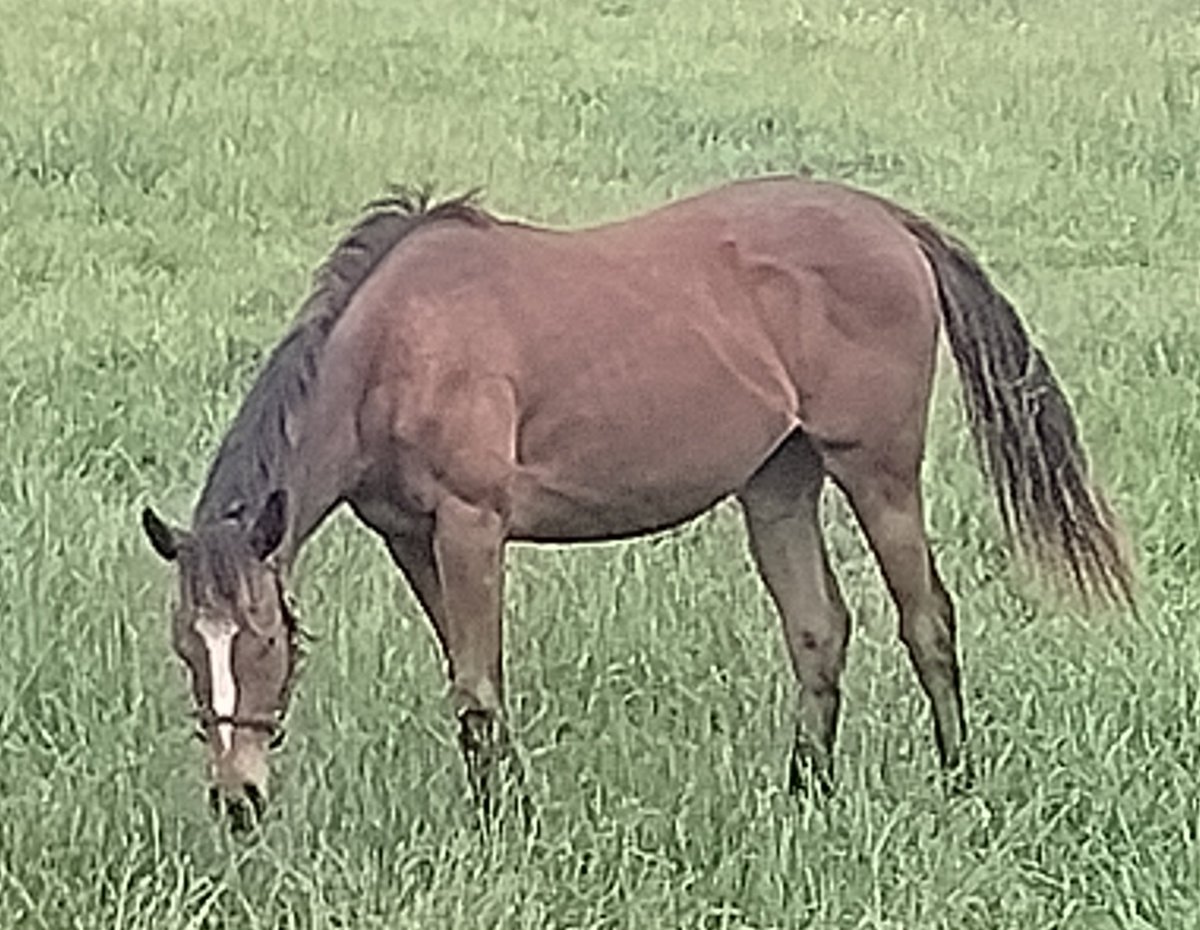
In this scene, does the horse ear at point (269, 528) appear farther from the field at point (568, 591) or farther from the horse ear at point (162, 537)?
the field at point (568, 591)

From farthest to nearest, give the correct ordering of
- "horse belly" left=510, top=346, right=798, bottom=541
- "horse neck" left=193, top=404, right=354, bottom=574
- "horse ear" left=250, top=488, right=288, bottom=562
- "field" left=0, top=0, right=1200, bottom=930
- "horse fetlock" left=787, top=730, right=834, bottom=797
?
"horse fetlock" left=787, top=730, right=834, bottom=797
"horse belly" left=510, top=346, right=798, bottom=541
"field" left=0, top=0, right=1200, bottom=930
"horse neck" left=193, top=404, right=354, bottom=574
"horse ear" left=250, top=488, right=288, bottom=562

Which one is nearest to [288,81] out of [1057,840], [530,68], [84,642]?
[530,68]

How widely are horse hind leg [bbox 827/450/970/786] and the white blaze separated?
154 cm

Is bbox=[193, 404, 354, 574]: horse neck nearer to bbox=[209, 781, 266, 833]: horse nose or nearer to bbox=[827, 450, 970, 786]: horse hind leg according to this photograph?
bbox=[209, 781, 266, 833]: horse nose

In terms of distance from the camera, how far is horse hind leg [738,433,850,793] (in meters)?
5.71

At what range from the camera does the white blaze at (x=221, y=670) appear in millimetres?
4461

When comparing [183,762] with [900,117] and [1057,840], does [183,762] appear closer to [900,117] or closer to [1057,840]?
[1057,840]

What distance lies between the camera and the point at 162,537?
15.0ft

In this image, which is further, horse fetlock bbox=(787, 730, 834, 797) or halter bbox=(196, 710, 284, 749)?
horse fetlock bbox=(787, 730, 834, 797)

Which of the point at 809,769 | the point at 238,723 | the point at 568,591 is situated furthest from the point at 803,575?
the point at 238,723

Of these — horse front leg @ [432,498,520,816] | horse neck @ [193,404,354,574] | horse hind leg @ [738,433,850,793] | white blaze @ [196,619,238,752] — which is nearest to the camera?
white blaze @ [196,619,238,752]

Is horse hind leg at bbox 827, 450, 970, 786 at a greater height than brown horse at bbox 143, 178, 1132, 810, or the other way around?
brown horse at bbox 143, 178, 1132, 810

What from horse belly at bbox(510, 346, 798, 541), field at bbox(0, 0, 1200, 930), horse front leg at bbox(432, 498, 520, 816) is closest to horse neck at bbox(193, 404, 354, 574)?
horse front leg at bbox(432, 498, 520, 816)

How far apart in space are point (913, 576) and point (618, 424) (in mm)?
749
